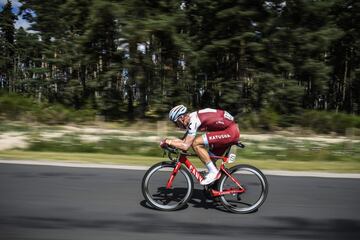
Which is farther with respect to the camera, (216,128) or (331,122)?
(331,122)

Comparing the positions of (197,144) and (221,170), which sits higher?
(197,144)

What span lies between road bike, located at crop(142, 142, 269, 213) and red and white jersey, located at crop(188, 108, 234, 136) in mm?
376

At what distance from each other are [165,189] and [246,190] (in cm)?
130

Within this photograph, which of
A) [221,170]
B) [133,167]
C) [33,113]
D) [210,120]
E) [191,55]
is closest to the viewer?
[210,120]

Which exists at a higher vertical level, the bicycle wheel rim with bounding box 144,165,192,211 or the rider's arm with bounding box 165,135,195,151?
the rider's arm with bounding box 165,135,195,151

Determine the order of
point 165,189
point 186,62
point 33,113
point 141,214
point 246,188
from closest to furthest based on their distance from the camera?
1. point 141,214
2. point 246,188
3. point 165,189
4. point 33,113
5. point 186,62

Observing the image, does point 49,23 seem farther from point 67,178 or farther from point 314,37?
point 67,178

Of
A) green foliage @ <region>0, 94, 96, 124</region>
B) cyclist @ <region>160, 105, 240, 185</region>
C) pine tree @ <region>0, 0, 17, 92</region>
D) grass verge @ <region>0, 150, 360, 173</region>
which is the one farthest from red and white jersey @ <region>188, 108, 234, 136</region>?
pine tree @ <region>0, 0, 17, 92</region>

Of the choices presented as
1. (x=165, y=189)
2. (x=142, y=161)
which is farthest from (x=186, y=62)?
(x=165, y=189)

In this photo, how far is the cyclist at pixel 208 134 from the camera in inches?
260

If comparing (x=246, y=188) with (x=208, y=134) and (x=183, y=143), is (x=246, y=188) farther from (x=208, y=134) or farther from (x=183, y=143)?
(x=183, y=143)

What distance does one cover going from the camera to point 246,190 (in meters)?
6.91

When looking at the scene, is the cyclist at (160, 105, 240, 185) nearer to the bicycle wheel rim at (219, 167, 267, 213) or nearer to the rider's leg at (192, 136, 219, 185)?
the rider's leg at (192, 136, 219, 185)

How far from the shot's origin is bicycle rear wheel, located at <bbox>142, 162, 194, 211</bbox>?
6.78 meters
